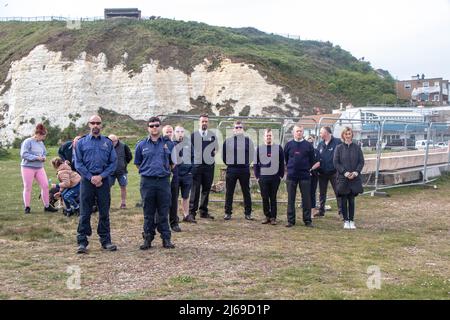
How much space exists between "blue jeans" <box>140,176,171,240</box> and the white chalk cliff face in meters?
36.9

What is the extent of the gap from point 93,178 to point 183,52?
44.6 metres

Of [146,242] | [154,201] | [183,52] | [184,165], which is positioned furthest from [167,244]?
[183,52]

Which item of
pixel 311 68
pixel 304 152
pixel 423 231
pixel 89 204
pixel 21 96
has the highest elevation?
pixel 311 68

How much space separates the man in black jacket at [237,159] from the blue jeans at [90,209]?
3578 mm

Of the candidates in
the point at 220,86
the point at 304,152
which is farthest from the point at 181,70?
the point at 304,152

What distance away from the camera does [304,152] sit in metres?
10.9

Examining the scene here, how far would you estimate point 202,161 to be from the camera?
1128 centimetres

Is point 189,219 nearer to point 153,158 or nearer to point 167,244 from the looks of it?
point 167,244

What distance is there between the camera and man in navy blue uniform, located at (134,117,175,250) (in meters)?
8.42

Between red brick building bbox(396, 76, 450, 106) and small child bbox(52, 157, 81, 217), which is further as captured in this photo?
red brick building bbox(396, 76, 450, 106)

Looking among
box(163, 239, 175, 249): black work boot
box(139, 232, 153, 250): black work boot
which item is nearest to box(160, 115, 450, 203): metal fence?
box(163, 239, 175, 249): black work boot

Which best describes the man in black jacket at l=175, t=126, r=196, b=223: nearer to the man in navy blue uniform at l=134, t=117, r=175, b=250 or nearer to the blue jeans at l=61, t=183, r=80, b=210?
the man in navy blue uniform at l=134, t=117, r=175, b=250
